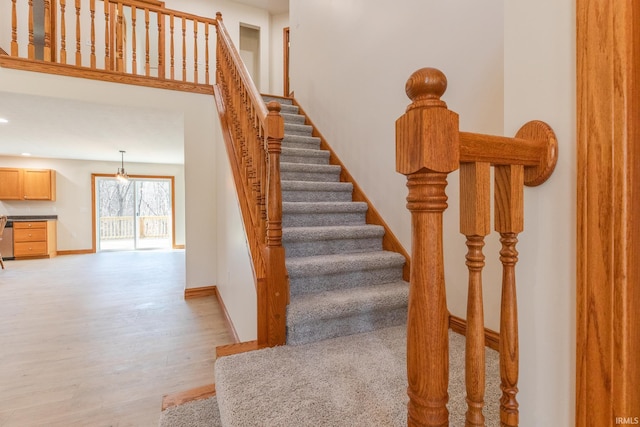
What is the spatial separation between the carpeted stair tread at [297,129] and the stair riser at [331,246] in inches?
67.9

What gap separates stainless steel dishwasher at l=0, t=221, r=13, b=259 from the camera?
643cm

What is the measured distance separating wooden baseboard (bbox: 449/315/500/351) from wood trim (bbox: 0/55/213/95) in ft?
11.7

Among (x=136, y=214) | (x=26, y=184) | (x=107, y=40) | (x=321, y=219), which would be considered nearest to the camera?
(x=321, y=219)

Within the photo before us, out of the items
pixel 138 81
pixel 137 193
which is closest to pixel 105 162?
pixel 137 193

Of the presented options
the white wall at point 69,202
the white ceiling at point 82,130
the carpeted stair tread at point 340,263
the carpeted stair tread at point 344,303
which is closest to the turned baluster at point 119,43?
the white ceiling at point 82,130

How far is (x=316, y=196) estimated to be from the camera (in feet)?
8.55

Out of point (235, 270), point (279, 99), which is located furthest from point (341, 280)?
point (279, 99)

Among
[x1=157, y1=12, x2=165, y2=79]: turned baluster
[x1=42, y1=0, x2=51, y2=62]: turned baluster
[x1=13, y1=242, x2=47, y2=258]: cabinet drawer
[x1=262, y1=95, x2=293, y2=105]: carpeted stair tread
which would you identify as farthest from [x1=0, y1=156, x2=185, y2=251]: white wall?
[x1=262, y1=95, x2=293, y2=105]: carpeted stair tread

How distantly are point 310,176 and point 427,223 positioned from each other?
7.76ft

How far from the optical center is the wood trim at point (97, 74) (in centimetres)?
299

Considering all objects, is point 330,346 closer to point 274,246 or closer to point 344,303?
point 344,303

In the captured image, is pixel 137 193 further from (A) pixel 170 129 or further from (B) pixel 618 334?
(B) pixel 618 334

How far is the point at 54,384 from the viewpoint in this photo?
6.57 feet

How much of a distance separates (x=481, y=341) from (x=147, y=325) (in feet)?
10.4
